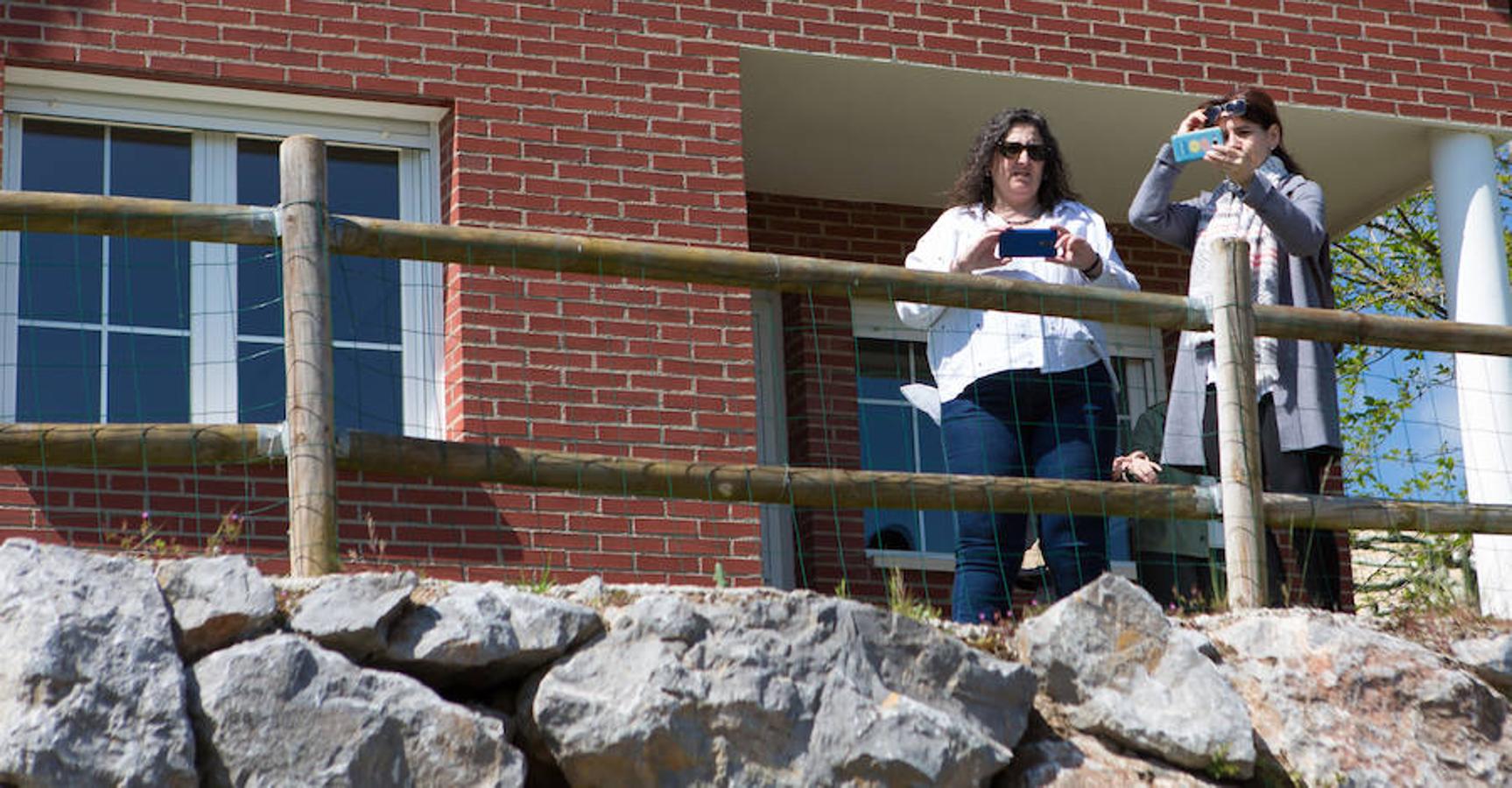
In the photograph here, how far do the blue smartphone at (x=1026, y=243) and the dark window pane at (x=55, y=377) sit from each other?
11.4 feet

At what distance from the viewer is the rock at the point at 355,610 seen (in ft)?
16.5

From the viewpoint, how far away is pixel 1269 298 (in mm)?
6832

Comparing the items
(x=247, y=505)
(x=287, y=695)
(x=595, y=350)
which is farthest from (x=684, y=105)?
(x=287, y=695)

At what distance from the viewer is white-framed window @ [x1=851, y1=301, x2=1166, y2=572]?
10430 millimetres

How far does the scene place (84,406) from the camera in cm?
818

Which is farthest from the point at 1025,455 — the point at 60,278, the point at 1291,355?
the point at 60,278

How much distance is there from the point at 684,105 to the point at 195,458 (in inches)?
158

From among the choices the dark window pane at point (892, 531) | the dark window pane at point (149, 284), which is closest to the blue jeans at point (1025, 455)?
the dark window pane at point (149, 284)

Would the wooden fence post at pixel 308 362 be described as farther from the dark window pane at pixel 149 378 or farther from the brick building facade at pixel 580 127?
the dark window pane at pixel 149 378

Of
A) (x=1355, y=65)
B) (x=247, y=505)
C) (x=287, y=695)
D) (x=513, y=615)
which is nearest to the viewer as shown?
(x=287, y=695)

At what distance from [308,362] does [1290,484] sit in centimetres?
281

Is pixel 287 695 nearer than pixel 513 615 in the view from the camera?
Yes

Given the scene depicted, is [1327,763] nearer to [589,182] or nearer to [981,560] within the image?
[981,560]

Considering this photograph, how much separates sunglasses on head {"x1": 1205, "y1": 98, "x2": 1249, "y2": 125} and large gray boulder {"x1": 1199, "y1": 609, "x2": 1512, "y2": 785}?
1.65 m
